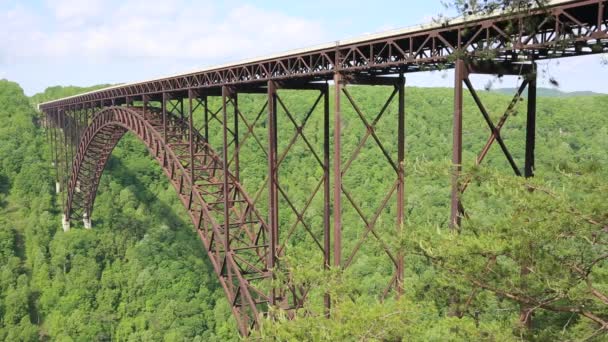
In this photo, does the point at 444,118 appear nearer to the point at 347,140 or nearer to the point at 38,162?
the point at 347,140

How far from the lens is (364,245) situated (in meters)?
40.5

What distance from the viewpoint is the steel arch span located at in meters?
18.5

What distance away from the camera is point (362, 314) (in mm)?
9406

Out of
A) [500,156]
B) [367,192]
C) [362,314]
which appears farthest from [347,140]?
[362,314]

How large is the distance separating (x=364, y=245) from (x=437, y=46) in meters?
31.4

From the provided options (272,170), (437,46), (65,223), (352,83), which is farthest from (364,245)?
(437,46)

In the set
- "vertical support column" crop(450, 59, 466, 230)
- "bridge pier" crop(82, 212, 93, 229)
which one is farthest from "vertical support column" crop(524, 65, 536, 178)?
"bridge pier" crop(82, 212, 93, 229)

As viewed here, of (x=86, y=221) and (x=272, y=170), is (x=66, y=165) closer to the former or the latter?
(x=86, y=221)

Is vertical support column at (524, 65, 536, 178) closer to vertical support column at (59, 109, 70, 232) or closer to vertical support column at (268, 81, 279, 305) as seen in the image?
vertical support column at (268, 81, 279, 305)

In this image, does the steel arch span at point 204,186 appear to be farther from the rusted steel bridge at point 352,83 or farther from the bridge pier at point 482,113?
the bridge pier at point 482,113

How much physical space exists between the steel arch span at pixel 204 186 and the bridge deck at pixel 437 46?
480 centimetres

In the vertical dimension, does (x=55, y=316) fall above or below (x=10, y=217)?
below

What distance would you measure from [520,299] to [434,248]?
141 cm

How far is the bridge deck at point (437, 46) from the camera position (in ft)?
24.6
